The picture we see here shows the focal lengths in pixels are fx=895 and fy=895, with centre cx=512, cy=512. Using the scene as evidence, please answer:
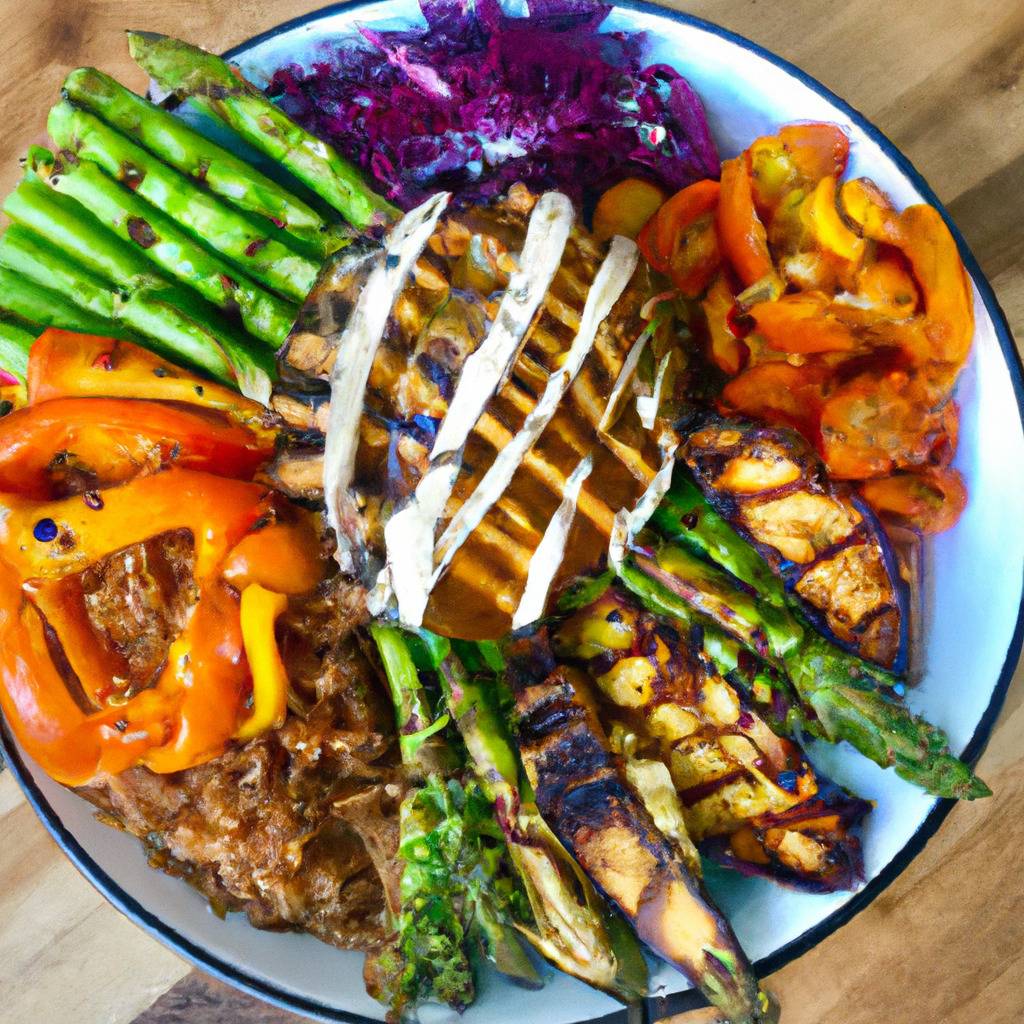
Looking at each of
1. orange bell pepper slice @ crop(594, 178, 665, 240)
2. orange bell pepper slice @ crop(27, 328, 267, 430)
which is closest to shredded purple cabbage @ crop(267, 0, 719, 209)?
orange bell pepper slice @ crop(594, 178, 665, 240)

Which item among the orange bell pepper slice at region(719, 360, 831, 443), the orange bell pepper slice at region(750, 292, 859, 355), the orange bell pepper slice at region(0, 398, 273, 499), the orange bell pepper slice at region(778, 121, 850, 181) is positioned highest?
the orange bell pepper slice at region(778, 121, 850, 181)

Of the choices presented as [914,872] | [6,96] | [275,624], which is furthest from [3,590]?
[914,872]

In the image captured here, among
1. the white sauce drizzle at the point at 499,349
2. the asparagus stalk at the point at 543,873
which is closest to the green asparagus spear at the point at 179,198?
the white sauce drizzle at the point at 499,349

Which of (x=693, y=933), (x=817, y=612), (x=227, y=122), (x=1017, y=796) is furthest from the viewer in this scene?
(x=1017, y=796)

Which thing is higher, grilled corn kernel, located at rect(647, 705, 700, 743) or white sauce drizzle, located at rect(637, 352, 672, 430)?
white sauce drizzle, located at rect(637, 352, 672, 430)

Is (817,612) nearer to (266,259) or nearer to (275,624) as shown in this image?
(275,624)

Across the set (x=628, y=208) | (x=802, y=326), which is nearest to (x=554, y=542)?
(x=802, y=326)

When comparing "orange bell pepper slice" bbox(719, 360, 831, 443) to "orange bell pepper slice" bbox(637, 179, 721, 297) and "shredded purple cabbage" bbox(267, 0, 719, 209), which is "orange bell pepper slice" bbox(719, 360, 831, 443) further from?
"shredded purple cabbage" bbox(267, 0, 719, 209)

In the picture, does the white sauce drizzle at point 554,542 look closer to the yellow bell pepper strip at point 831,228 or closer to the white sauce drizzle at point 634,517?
the white sauce drizzle at point 634,517
